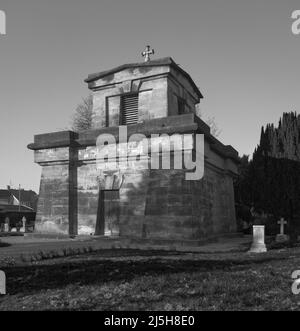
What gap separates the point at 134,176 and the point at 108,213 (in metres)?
2.13

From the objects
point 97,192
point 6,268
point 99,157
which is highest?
point 99,157

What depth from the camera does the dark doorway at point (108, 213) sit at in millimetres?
15305

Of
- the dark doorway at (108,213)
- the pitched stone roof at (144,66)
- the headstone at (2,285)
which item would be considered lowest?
the headstone at (2,285)

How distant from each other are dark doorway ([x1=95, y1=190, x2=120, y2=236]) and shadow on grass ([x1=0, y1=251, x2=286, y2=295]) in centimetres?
599

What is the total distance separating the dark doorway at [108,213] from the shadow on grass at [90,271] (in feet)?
19.6

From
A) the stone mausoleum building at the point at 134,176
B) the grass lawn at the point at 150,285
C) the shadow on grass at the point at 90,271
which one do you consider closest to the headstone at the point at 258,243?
the stone mausoleum building at the point at 134,176

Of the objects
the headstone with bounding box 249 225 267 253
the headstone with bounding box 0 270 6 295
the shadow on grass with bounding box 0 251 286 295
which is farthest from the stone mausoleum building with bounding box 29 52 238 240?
the headstone with bounding box 0 270 6 295

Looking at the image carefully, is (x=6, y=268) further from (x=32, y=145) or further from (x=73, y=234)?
(x=32, y=145)

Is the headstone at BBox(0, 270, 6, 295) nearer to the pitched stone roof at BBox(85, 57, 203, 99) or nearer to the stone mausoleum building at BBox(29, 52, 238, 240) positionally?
the stone mausoleum building at BBox(29, 52, 238, 240)

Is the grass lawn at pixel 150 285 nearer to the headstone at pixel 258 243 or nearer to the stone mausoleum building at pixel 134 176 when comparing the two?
the headstone at pixel 258 243

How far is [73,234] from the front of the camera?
50.6 feet

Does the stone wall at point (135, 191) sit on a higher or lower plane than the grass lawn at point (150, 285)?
higher
